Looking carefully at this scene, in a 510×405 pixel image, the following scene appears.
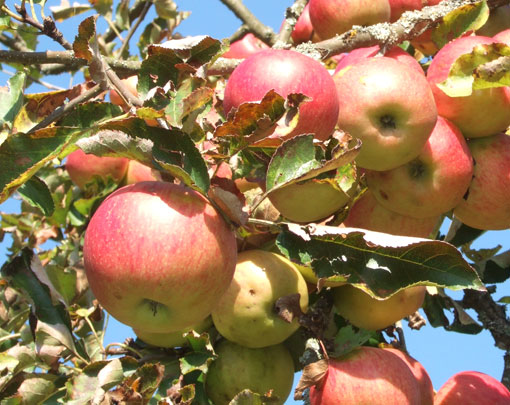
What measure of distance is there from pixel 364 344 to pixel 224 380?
1.57 ft

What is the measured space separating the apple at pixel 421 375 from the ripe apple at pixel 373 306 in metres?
0.11

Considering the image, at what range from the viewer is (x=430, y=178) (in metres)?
1.59

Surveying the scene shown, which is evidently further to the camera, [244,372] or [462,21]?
[462,21]

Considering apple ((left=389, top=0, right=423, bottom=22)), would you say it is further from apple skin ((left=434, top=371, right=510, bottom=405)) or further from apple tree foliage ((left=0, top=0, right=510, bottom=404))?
apple skin ((left=434, top=371, right=510, bottom=405))

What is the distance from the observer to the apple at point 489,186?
1.66 metres

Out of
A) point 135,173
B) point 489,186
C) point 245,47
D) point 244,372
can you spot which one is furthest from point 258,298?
point 245,47

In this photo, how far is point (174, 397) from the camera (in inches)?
60.7

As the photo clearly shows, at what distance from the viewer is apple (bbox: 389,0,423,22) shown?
2119 mm

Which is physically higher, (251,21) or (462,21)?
(462,21)

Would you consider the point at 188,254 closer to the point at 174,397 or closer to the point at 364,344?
the point at 174,397

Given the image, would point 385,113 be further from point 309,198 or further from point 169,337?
point 169,337

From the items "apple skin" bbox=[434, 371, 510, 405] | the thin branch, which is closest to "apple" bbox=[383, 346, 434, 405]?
"apple skin" bbox=[434, 371, 510, 405]

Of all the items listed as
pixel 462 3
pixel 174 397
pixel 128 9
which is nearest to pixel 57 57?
pixel 174 397

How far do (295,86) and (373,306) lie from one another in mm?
649
